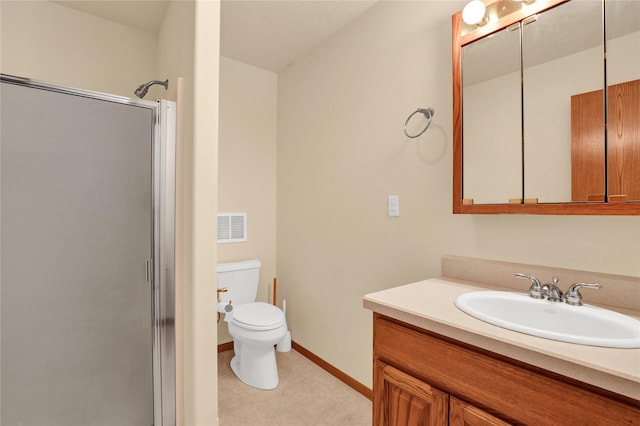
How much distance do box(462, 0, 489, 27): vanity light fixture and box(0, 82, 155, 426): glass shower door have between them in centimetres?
155

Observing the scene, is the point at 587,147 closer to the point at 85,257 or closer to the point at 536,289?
the point at 536,289

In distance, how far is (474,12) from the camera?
132 cm

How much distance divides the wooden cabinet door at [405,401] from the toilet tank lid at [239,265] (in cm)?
158

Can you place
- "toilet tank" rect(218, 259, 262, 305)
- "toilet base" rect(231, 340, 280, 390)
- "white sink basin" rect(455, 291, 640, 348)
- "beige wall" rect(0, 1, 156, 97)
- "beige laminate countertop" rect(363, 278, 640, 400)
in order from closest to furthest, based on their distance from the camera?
"beige laminate countertop" rect(363, 278, 640, 400), "white sink basin" rect(455, 291, 640, 348), "beige wall" rect(0, 1, 156, 97), "toilet base" rect(231, 340, 280, 390), "toilet tank" rect(218, 259, 262, 305)

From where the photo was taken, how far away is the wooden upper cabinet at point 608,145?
979 mm

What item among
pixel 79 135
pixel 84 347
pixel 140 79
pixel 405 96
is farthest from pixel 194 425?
pixel 140 79

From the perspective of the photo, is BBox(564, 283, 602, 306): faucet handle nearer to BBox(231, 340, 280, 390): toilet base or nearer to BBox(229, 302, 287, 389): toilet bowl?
BBox(229, 302, 287, 389): toilet bowl

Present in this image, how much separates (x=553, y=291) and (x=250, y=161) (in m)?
2.32

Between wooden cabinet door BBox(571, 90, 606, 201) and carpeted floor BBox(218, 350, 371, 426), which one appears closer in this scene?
wooden cabinet door BBox(571, 90, 606, 201)

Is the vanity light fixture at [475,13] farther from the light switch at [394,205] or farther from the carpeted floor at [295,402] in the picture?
the carpeted floor at [295,402]

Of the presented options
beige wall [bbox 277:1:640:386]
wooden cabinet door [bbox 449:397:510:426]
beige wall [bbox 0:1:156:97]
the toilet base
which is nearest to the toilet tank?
beige wall [bbox 277:1:640:386]

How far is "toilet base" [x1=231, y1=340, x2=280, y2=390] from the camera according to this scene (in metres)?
2.04

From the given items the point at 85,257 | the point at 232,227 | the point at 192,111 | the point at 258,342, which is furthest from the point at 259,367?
the point at 192,111

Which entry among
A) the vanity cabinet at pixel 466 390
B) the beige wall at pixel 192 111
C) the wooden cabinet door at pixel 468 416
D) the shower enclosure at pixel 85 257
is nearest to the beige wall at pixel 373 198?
the vanity cabinet at pixel 466 390
